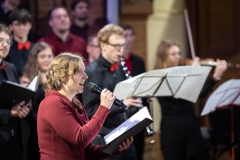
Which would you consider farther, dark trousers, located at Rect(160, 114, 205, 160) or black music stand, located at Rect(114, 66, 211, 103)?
dark trousers, located at Rect(160, 114, 205, 160)

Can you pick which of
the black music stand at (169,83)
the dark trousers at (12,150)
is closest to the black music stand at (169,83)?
the black music stand at (169,83)

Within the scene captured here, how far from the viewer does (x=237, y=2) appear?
24.5 ft

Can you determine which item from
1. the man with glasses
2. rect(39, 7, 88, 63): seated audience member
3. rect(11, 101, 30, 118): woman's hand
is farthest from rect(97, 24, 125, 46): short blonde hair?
rect(39, 7, 88, 63): seated audience member

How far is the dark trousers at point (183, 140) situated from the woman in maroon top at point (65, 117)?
214cm

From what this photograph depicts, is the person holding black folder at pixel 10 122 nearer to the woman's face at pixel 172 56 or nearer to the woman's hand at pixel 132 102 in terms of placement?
the woman's hand at pixel 132 102

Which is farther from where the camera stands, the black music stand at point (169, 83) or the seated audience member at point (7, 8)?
the seated audience member at point (7, 8)

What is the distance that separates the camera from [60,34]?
6207 mm

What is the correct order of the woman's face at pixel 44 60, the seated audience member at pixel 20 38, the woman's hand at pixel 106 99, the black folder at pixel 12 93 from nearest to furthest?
the woman's hand at pixel 106 99 < the black folder at pixel 12 93 < the woman's face at pixel 44 60 < the seated audience member at pixel 20 38

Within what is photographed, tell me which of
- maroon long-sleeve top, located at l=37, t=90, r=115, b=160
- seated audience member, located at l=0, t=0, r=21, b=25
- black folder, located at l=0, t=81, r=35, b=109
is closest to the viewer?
maroon long-sleeve top, located at l=37, t=90, r=115, b=160

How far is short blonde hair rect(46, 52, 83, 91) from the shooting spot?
337 centimetres

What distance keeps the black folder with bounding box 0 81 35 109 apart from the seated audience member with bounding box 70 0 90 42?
2.12 m

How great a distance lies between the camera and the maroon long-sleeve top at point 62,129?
3230 millimetres

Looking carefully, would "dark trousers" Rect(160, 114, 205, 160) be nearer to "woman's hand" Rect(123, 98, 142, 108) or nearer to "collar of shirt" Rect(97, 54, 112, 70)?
"woman's hand" Rect(123, 98, 142, 108)

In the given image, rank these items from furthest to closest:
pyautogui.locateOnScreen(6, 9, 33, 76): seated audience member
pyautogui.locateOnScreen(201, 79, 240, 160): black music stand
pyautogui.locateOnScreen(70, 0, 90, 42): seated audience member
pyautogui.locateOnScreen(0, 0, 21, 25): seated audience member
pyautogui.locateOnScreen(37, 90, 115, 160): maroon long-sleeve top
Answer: pyautogui.locateOnScreen(70, 0, 90, 42): seated audience member
pyautogui.locateOnScreen(0, 0, 21, 25): seated audience member
pyautogui.locateOnScreen(6, 9, 33, 76): seated audience member
pyautogui.locateOnScreen(201, 79, 240, 160): black music stand
pyautogui.locateOnScreen(37, 90, 115, 160): maroon long-sleeve top
